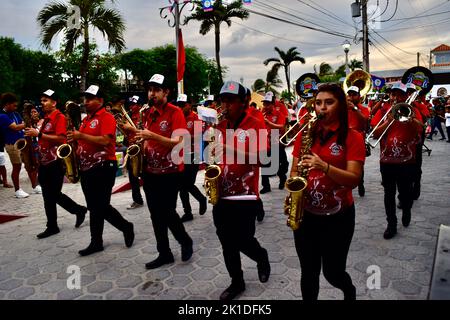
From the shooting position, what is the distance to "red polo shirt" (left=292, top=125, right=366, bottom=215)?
7.84 feet

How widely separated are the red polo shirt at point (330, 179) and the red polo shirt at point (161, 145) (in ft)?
5.88

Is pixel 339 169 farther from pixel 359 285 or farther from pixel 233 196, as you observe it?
pixel 359 285

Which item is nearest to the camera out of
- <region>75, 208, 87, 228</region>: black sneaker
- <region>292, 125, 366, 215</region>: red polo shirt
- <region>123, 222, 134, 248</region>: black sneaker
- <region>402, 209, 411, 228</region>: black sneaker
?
<region>292, 125, 366, 215</region>: red polo shirt

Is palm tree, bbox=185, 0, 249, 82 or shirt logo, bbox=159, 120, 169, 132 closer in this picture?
shirt logo, bbox=159, 120, 169, 132

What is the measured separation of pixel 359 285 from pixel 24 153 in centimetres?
605

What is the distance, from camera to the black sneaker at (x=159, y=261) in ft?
13.3

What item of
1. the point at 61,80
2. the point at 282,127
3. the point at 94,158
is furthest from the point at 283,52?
the point at 94,158

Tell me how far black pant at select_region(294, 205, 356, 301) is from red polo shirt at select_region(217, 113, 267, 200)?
2.33ft

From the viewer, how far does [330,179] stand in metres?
2.45

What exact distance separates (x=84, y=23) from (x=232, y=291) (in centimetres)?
1418

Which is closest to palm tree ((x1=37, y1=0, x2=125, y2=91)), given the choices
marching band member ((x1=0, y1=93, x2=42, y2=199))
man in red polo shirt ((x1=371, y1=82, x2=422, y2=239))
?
marching band member ((x1=0, y1=93, x2=42, y2=199))

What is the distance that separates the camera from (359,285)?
3.52m

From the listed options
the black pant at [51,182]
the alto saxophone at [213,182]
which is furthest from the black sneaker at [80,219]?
the alto saxophone at [213,182]

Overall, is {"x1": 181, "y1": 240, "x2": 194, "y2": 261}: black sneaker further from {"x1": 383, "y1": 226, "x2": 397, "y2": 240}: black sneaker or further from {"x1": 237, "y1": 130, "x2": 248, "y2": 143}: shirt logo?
{"x1": 383, "y1": 226, "x2": 397, "y2": 240}: black sneaker
